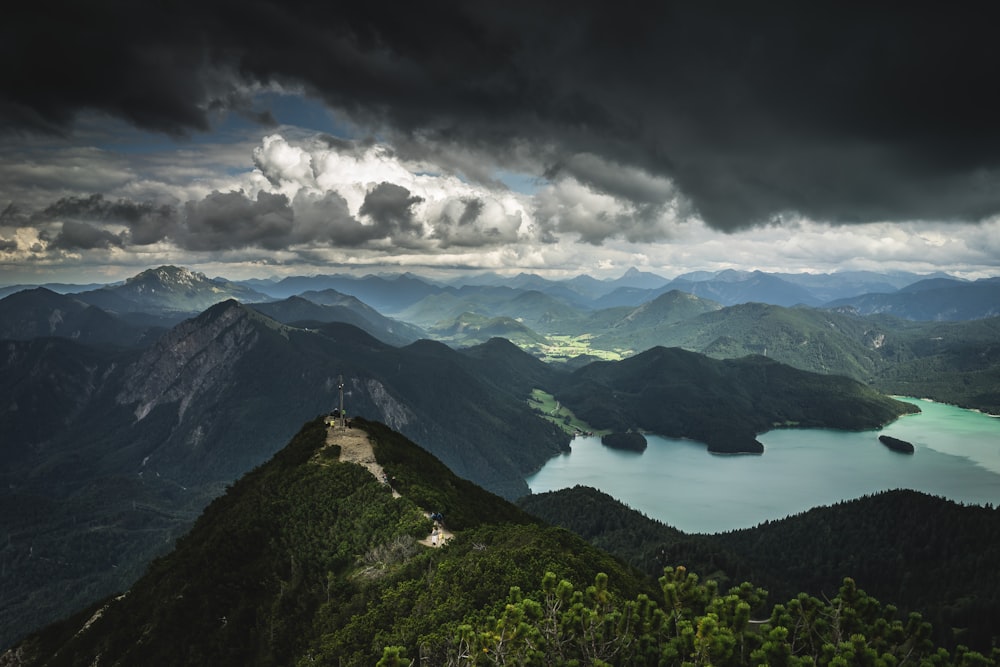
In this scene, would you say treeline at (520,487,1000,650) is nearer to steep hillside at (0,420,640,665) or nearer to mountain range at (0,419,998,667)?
mountain range at (0,419,998,667)

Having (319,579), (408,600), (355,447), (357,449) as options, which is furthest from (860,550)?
(408,600)

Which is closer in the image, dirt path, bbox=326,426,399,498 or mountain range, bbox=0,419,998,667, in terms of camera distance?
mountain range, bbox=0,419,998,667

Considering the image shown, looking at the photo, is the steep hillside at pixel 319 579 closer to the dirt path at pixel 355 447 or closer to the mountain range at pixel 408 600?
the mountain range at pixel 408 600

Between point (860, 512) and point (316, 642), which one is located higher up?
point (316, 642)

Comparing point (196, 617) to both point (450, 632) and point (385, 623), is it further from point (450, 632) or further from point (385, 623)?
point (450, 632)

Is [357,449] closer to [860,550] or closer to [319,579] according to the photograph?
[319,579]

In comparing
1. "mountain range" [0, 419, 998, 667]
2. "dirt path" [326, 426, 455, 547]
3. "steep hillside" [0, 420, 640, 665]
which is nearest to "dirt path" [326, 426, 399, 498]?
"dirt path" [326, 426, 455, 547]

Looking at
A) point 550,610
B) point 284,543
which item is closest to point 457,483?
point 284,543
